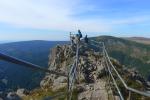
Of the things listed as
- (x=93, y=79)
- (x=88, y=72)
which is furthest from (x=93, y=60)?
(x=93, y=79)

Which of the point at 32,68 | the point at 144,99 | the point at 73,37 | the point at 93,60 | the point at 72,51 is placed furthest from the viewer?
the point at 72,51

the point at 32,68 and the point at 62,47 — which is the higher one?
the point at 32,68

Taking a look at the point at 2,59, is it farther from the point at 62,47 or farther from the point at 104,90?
the point at 62,47

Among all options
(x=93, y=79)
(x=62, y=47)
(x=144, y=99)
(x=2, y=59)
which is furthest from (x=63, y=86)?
(x=2, y=59)

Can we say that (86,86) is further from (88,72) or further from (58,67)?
(58,67)

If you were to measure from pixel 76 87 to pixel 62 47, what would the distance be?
21.4 meters

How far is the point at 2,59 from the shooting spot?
355 cm

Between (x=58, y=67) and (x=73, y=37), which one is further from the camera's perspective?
(x=58, y=67)

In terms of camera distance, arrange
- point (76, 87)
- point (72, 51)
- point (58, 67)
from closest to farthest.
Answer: point (76, 87) < point (72, 51) < point (58, 67)

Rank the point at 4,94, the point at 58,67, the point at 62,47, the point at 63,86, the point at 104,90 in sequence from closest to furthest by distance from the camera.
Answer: the point at 4,94 < the point at 104,90 < the point at 63,86 < the point at 58,67 < the point at 62,47

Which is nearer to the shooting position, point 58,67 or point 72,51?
point 72,51

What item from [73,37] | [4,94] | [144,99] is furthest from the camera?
[73,37]

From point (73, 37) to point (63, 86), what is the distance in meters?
4.17

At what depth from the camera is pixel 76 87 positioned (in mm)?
22266
